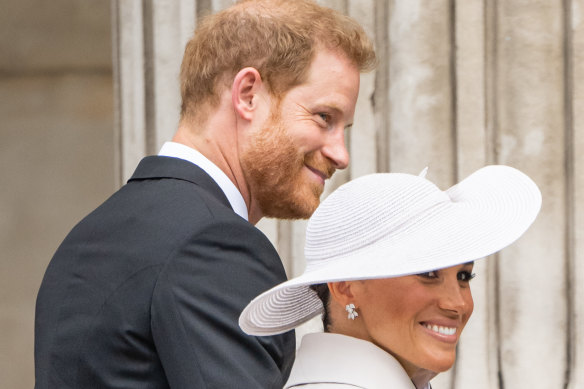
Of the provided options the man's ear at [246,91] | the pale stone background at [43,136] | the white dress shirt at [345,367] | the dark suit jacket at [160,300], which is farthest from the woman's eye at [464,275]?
the pale stone background at [43,136]

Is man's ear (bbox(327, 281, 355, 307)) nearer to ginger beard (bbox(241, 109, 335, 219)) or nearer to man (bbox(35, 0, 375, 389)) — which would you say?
man (bbox(35, 0, 375, 389))

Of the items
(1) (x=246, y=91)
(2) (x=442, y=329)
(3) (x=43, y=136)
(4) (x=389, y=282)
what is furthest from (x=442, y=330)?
(3) (x=43, y=136)

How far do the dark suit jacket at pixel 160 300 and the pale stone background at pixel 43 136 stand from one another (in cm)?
215

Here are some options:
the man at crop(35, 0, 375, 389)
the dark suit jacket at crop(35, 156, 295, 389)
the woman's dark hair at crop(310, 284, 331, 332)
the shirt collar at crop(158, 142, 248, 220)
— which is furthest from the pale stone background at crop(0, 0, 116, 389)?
the woman's dark hair at crop(310, 284, 331, 332)

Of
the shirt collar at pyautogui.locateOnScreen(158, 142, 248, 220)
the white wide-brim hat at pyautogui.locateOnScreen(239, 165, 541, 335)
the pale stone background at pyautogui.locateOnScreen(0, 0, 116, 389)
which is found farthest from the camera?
the pale stone background at pyautogui.locateOnScreen(0, 0, 116, 389)

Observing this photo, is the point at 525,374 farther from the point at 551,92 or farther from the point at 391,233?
the point at 391,233

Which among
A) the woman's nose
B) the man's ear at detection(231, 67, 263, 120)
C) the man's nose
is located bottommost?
the woman's nose

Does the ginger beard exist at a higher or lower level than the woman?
higher

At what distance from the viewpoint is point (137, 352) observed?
1.71m

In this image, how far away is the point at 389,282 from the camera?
63.2 inches

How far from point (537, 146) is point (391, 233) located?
1.33 meters

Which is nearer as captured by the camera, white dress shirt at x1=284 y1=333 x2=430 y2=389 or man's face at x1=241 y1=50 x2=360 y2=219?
white dress shirt at x1=284 y1=333 x2=430 y2=389

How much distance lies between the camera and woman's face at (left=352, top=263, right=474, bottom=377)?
5.24 ft

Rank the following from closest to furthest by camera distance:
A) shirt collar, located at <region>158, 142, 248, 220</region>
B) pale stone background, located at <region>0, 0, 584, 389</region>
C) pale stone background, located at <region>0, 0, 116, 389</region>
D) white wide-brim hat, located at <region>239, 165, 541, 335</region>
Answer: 1. white wide-brim hat, located at <region>239, 165, 541, 335</region>
2. shirt collar, located at <region>158, 142, 248, 220</region>
3. pale stone background, located at <region>0, 0, 584, 389</region>
4. pale stone background, located at <region>0, 0, 116, 389</region>
